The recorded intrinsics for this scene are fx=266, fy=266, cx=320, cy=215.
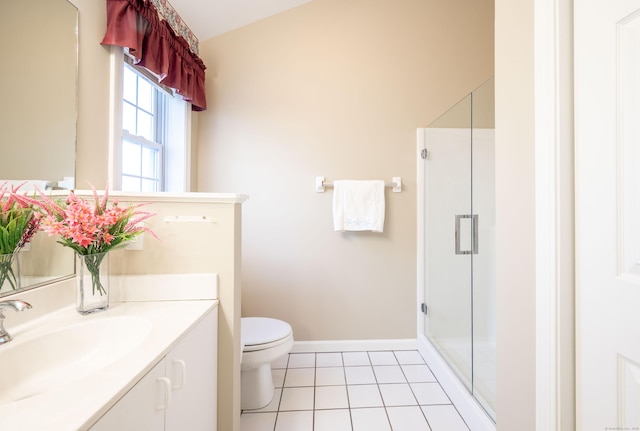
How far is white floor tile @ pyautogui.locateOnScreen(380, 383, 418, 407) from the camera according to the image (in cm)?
154

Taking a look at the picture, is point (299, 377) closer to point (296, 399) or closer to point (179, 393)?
point (296, 399)

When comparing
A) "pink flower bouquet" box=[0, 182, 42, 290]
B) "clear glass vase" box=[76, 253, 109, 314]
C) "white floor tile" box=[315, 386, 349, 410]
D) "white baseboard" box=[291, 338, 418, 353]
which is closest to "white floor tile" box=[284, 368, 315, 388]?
"white floor tile" box=[315, 386, 349, 410]

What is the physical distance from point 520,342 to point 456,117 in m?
1.54

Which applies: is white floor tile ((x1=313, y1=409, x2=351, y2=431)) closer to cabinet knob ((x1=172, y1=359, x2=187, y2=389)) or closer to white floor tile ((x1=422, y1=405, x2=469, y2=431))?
white floor tile ((x1=422, y1=405, x2=469, y2=431))

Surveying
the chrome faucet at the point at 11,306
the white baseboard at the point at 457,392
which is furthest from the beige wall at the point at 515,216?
the chrome faucet at the point at 11,306

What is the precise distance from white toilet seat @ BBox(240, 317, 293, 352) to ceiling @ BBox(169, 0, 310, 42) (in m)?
2.10

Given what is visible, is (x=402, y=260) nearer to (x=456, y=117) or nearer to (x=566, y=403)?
(x=456, y=117)

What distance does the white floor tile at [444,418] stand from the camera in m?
1.38

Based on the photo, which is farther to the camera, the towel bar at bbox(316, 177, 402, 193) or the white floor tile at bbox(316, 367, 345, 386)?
the towel bar at bbox(316, 177, 402, 193)

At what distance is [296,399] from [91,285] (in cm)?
125

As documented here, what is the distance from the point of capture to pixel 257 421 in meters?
1.41

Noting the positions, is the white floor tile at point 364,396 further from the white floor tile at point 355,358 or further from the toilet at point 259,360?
the toilet at point 259,360

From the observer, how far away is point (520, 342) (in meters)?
0.86

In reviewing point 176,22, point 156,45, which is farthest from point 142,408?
point 176,22
